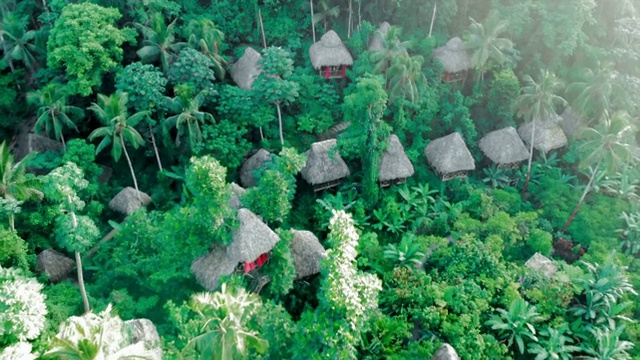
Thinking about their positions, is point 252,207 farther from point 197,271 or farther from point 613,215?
point 613,215

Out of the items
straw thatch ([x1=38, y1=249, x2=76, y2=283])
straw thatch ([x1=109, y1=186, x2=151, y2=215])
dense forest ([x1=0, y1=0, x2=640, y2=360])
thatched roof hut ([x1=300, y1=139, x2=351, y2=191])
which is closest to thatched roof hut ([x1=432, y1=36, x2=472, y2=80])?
dense forest ([x1=0, y1=0, x2=640, y2=360])

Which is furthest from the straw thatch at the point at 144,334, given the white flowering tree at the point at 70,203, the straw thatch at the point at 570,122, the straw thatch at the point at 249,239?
the straw thatch at the point at 570,122

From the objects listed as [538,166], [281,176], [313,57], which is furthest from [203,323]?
[538,166]

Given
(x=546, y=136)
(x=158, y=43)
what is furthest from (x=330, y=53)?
(x=546, y=136)

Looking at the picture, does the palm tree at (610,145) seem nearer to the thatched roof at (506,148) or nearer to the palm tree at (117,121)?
the thatched roof at (506,148)

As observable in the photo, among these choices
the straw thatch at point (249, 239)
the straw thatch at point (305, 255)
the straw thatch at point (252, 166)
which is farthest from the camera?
the straw thatch at point (252, 166)

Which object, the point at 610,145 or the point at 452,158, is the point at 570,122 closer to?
the point at 610,145

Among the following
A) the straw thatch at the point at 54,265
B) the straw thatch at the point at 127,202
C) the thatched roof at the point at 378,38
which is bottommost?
the straw thatch at the point at 54,265
